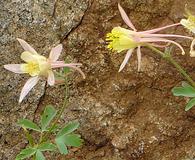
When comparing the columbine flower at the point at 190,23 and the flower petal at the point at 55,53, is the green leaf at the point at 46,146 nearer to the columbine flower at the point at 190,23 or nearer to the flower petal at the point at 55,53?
the flower petal at the point at 55,53

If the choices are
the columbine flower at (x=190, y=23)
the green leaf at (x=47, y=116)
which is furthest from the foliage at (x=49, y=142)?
the columbine flower at (x=190, y=23)

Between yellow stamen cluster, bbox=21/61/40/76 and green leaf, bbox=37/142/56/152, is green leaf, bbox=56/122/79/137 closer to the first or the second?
green leaf, bbox=37/142/56/152

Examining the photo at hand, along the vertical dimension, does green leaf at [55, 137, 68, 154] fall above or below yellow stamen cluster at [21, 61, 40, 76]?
below

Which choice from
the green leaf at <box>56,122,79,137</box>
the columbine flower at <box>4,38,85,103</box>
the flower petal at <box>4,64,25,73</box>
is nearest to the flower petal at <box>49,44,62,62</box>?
the columbine flower at <box>4,38,85,103</box>

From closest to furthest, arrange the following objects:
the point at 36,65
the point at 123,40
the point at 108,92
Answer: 1. the point at 123,40
2. the point at 36,65
3. the point at 108,92

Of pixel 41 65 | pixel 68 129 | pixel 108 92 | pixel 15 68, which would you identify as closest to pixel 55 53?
pixel 41 65

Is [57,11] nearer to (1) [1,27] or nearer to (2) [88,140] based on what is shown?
(1) [1,27]

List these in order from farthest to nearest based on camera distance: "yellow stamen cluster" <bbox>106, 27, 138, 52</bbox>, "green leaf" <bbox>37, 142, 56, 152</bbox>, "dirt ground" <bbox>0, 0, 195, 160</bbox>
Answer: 1. "dirt ground" <bbox>0, 0, 195, 160</bbox>
2. "green leaf" <bbox>37, 142, 56, 152</bbox>
3. "yellow stamen cluster" <bbox>106, 27, 138, 52</bbox>

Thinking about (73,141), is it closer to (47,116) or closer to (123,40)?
(47,116)
